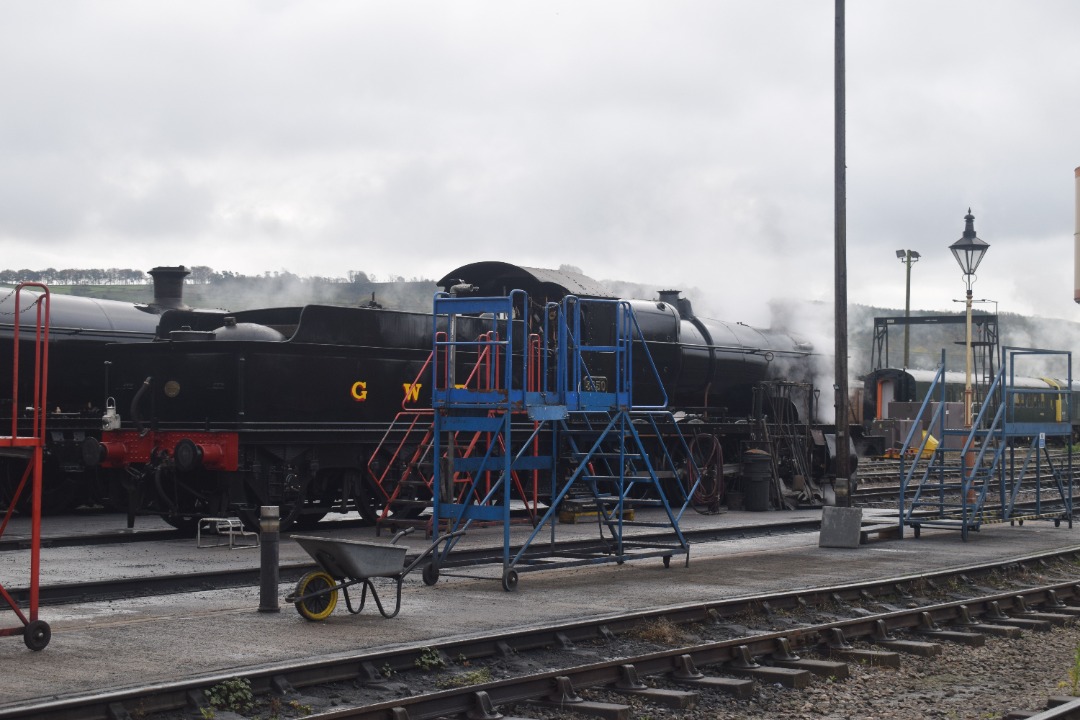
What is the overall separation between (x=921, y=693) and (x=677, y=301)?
1596 centimetres

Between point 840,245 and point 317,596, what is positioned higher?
point 840,245

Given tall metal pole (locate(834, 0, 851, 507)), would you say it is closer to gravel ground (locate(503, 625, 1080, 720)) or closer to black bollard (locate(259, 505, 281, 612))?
gravel ground (locate(503, 625, 1080, 720))

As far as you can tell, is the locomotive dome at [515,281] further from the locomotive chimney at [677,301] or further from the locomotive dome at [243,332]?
the locomotive chimney at [677,301]

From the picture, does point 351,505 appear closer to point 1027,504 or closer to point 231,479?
point 231,479

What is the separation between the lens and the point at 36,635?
8.15 m

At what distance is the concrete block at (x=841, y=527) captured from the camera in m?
15.8

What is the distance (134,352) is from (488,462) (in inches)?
290

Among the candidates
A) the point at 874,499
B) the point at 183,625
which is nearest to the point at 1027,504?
the point at 874,499

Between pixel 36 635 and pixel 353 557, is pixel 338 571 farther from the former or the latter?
pixel 36 635

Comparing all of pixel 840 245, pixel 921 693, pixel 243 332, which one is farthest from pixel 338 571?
pixel 840 245

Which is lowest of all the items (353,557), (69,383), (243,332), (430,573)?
(430,573)

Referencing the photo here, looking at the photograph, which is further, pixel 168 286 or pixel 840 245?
pixel 168 286

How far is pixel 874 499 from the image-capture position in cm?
2544

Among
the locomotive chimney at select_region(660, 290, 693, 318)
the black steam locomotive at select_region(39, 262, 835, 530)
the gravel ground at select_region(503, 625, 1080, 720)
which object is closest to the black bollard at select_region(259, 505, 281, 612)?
the gravel ground at select_region(503, 625, 1080, 720)
